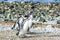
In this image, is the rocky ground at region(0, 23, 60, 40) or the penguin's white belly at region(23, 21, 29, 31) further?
the penguin's white belly at region(23, 21, 29, 31)

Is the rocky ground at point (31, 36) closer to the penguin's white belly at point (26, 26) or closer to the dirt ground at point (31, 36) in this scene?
the dirt ground at point (31, 36)

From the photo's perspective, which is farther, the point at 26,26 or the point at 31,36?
the point at 26,26

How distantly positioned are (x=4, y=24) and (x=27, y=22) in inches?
21.6

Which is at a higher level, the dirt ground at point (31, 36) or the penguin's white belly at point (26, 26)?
the penguin's white belly at point (26, 26)

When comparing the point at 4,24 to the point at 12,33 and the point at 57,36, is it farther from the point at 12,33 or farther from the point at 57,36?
the point at 57,36

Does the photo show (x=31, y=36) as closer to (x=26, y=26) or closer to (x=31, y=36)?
(x=31, y=36)

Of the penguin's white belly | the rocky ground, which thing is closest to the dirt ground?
the rocky ground

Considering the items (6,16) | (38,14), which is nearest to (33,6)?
(38,14)

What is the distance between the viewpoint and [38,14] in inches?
210

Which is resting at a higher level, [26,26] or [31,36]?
[26,26]

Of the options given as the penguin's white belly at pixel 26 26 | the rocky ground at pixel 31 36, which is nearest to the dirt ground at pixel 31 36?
the rocky ground at pixel 31 36

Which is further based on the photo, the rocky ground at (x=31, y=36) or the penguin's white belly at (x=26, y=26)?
the penguin's white belly at (x=26, y=26)

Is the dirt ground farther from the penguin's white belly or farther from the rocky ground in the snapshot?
the penguin's white belly

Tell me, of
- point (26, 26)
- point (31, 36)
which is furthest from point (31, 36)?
point (26, 26)
